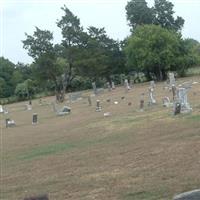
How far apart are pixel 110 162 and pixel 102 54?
6254 centimetres

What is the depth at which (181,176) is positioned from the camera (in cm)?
1077

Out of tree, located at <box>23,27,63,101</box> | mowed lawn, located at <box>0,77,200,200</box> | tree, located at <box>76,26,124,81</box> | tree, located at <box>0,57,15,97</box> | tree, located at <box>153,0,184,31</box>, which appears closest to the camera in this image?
mowed lawn, located at <box>0,77,200,200</box>

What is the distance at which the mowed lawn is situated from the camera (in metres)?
10.7

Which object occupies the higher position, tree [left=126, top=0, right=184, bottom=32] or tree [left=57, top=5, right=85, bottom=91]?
tree [left=126, top=0, right=184, bottom=32]

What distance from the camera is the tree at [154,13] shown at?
85.0m

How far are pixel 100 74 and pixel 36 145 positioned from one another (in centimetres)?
5569

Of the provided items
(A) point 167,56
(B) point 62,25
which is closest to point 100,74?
(A) point 167,56

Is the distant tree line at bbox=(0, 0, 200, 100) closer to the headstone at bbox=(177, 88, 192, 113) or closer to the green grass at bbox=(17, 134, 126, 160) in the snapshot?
the headstone at bbox=(177, 88, 192, 113)

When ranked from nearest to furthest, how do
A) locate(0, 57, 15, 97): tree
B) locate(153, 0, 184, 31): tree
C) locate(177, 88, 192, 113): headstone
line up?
1. locate(177, 88, 192, 113): headstone
2. locate(153, 0, 184, 31): tree
3. locate(0, 57, 15, 97): tree

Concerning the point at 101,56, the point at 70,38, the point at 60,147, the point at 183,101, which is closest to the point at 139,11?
the point at 101,56

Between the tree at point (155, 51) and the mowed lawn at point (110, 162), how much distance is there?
50136 mm

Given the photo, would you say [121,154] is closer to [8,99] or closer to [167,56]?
[167,56]

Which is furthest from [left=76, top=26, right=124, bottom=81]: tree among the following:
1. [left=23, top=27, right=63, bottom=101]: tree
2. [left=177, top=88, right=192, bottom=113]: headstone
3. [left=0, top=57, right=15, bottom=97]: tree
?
[left=177, top=88, right=192, bottom=113]: headstone

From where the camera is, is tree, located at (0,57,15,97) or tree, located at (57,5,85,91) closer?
tree, located at (57,5,85,91)
